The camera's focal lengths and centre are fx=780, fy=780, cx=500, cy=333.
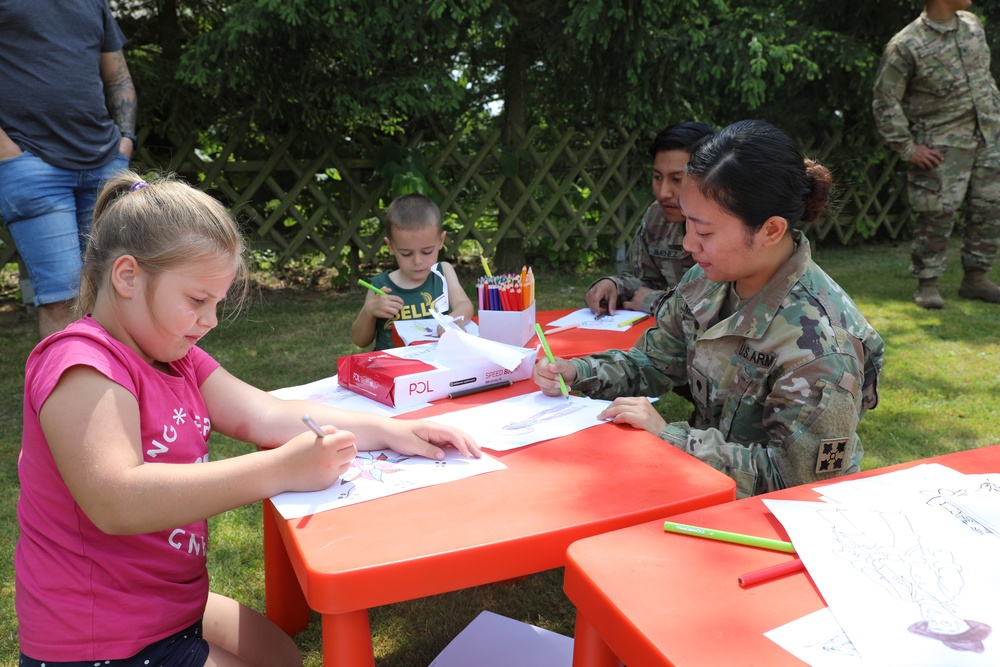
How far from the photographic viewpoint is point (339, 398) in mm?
1727

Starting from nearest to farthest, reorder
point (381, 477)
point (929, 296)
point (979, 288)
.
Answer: point (381, 477)
point (929, 296)
point (979, 288)

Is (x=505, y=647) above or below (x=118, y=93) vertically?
below

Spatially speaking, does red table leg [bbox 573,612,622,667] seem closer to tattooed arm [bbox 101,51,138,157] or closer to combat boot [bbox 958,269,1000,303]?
tattooed arm [bbox 101,51,138,157]

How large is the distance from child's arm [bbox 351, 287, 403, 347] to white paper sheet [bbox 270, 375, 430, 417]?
81 cm

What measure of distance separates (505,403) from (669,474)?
1.66ft

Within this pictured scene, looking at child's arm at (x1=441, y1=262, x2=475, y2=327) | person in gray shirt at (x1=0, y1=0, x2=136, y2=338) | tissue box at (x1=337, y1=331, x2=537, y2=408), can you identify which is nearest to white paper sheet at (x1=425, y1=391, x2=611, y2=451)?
tissue box at (x1=337, y1=331, x2=537, y2=408)

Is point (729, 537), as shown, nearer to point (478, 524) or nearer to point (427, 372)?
point (478, 524)

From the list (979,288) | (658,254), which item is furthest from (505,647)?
(979,288)

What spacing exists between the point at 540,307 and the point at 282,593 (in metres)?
3.73

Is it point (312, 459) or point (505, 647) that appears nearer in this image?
point (312, 459)

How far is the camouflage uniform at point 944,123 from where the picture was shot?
499 centimetres

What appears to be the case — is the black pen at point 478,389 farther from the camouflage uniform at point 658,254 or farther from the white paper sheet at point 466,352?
the camouflage uniform at point 658,254

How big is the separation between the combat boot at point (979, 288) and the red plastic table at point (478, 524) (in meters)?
5.03

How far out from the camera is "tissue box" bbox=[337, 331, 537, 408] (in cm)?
165
